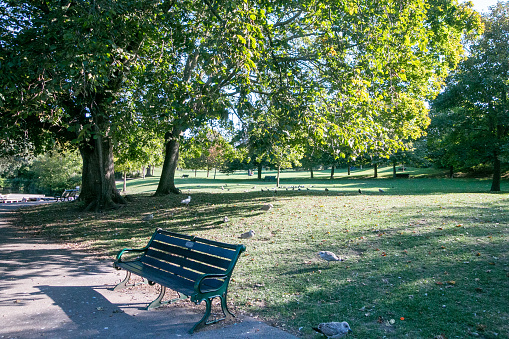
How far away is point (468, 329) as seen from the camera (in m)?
4.14

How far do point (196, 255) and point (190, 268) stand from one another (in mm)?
219

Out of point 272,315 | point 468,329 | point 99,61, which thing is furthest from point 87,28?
point 468,329

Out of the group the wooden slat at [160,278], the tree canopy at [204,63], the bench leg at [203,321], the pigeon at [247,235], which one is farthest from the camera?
the pigeon at [247,235]

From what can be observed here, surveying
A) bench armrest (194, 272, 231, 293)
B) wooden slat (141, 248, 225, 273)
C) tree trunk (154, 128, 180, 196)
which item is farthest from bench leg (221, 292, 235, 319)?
tree trunk (154, 128, 180, 196)

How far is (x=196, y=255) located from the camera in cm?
536

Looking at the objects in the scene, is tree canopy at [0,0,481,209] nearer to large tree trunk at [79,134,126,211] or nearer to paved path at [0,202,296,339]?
large tree trunk at [79,134,126,211]

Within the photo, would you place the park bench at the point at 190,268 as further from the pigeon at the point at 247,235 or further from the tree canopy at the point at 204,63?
the pigeon at the point at 247,235

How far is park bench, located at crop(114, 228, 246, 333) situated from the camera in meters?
4.58

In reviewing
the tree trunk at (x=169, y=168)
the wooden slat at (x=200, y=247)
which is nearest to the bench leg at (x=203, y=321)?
the wooden slat at (x=200, y=247)

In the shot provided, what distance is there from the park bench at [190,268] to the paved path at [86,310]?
27 cm

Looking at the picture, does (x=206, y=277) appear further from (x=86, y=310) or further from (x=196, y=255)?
(x=86, y=310)

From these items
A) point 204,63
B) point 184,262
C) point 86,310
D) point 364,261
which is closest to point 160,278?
point 184,262

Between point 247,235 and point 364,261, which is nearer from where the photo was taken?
point 364,261

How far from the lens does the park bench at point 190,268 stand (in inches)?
180
